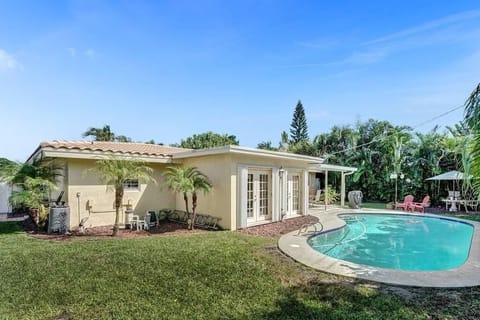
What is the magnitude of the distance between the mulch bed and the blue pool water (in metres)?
1.35

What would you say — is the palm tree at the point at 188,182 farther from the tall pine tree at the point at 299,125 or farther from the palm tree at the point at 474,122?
the tall pine tree at the point at 299,125

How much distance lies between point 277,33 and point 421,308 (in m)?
13.5

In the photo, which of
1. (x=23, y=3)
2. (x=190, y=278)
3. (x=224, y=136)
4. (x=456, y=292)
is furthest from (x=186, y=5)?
(x=224, y=136)

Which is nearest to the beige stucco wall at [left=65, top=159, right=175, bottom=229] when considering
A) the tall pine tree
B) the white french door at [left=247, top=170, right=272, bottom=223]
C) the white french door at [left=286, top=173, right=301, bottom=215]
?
the white french door at [left=247, top=170, right=272, bottom=223]

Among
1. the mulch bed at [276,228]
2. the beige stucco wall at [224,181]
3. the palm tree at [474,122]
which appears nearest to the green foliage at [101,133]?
the beige stucco wall at [224,181]

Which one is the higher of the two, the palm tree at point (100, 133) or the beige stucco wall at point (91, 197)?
the palm tree at point (100, 133)

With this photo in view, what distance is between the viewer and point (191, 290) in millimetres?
5660

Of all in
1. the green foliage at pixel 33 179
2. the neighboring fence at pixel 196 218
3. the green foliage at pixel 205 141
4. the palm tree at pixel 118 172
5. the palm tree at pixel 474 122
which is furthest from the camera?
the green foliage at pixel 205 141

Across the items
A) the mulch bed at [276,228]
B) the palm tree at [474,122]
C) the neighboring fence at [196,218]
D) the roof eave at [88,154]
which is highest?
the roof eave at [88,154]

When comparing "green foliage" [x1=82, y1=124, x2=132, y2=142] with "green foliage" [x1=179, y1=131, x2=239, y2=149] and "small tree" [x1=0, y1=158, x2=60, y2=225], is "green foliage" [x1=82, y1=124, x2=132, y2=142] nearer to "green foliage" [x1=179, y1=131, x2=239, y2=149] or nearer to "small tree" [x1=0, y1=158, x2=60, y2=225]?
"green foliage" [x1=179, y1=131, x2=239, y2=149]

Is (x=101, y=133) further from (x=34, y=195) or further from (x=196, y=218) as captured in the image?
(x=196, y=218)

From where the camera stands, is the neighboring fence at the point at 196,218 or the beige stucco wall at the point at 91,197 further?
the neighboring fence at the point at 196,218

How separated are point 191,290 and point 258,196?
8.25 metres

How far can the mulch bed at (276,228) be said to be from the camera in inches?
457
